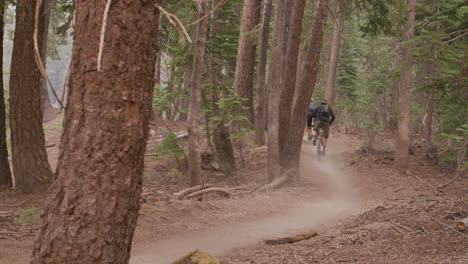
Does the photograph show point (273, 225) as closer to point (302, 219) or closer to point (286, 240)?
point (302, 219)

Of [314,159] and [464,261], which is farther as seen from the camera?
[314,159]

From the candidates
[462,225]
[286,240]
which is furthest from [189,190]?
[462,225]

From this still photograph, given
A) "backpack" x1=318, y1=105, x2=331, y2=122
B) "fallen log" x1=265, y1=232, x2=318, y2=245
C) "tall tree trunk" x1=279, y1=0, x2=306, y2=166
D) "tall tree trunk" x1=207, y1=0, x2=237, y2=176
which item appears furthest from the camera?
"backpack" x1=318, y1=105, x2=331, y2=122

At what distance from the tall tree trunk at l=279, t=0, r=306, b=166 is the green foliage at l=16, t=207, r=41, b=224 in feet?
25.2

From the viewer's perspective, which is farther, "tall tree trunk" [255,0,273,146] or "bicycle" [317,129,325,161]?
"tall tree trunk" [255,0,273,146]

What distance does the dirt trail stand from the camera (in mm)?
7759

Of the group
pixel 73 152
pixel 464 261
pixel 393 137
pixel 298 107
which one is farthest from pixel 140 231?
pixel 393 137

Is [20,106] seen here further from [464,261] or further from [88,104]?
[464,261]

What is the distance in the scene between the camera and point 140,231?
328 inches

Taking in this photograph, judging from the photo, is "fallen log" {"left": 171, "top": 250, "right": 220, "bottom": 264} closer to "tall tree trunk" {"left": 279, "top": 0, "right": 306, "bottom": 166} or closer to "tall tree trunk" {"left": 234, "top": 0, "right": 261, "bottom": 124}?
"tall tree trunk" {"left": 279, "top": 0, "right": 306, "bottom": 166}

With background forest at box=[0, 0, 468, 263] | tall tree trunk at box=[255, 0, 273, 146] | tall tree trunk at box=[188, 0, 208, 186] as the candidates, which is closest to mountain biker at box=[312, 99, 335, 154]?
background forest at box=[0, 0, 468, 263]

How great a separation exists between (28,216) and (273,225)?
4.69m

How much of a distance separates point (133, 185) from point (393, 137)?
22.3m

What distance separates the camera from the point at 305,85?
13.3 metres
